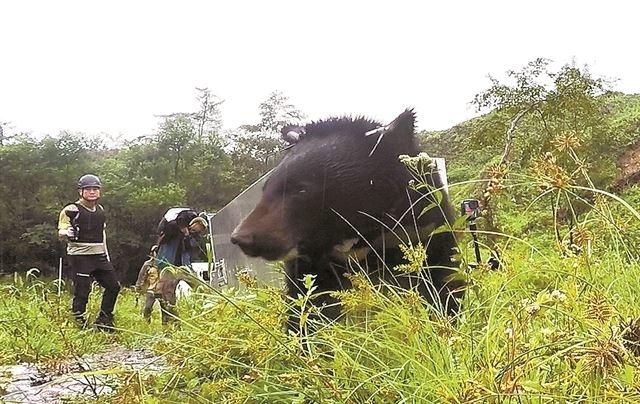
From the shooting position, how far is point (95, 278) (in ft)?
6.37

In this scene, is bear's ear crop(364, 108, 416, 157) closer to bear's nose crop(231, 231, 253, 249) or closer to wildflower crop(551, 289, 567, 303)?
bear's nose crop(231, 231, 253, 249)

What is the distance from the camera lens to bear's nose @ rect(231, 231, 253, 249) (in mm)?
1407

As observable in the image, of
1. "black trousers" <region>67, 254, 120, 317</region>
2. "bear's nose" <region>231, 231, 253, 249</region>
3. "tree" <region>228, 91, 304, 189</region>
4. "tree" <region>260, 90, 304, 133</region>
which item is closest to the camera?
"bear's nose" <region>231, 231, 253, 249</region>

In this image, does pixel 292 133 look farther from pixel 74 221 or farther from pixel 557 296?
pixel 557 296

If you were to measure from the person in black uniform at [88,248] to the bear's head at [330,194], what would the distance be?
415 millimetres

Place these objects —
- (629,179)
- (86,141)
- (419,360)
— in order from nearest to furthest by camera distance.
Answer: (419,360) < (629,179) < (86,141)

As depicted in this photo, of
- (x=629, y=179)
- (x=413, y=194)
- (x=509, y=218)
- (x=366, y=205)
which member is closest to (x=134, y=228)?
(x=366, y=205)

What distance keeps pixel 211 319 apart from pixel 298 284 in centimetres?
21

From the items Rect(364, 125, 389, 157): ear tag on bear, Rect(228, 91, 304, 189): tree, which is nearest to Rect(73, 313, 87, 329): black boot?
Rect(228, 91, 304, 189): tree

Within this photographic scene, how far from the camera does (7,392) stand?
148 centimetres

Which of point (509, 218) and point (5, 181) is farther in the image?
point (5, 181)

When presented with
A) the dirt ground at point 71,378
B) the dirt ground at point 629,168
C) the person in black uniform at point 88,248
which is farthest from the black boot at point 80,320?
the dirt ground at point 629,168

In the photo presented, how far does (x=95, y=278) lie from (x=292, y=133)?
2.46 feet

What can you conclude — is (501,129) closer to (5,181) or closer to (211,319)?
(211,319)
